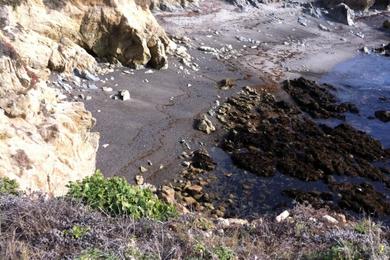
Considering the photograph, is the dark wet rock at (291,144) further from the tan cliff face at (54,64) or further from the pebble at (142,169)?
the tan cliff face at (54,64)

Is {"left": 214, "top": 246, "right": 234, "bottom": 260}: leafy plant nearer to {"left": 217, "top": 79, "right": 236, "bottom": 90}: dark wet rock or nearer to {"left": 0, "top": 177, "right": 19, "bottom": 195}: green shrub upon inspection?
{"left": 0, "top": 177, "right": 19, "bottom": 195}: green shrub

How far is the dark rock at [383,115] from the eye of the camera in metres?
19.0

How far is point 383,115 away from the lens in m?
19.2

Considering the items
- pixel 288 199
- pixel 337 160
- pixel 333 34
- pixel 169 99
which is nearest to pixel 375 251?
pixel 288 199

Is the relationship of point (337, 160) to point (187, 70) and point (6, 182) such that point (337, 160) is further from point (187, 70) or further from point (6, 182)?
point (6, 182)

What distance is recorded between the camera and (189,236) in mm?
5203

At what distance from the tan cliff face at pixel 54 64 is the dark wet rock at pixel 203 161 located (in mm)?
3440

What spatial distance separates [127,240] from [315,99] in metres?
15.6

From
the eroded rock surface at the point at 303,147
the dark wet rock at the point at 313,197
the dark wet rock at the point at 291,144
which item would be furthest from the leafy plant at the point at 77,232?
the dark wet rock at the point at 291,144

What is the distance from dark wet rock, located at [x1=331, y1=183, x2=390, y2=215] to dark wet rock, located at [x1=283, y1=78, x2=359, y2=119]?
481cm

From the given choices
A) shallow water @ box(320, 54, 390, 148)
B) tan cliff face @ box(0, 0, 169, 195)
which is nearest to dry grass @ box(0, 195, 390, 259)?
tan cliff face @ box(0, 0, 169, 195)

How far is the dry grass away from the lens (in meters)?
4.77

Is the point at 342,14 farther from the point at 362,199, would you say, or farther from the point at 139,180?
the point at 139,180

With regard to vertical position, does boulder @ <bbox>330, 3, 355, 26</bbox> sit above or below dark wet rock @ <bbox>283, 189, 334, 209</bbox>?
above
